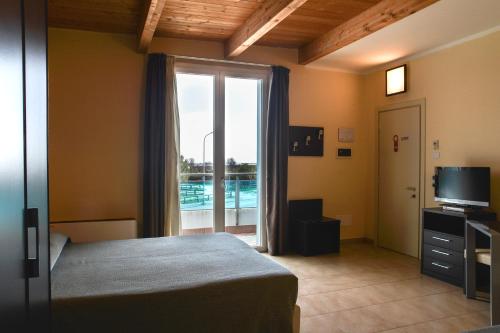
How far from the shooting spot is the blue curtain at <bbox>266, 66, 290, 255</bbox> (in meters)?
4.74

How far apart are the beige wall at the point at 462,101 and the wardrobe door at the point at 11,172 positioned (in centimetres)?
417

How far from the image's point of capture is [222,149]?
468 cm

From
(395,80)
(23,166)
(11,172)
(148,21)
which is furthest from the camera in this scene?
(395,80)

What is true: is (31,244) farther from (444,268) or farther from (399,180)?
(399,180)

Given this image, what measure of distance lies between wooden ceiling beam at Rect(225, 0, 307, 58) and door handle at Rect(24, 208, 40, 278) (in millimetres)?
2597

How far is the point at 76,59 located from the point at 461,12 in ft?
13.2

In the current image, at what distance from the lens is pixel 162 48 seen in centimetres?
435

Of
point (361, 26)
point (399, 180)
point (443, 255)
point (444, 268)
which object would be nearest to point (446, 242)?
point (443, 255)

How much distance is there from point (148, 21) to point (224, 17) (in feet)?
2.75

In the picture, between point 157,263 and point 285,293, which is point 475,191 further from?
point 157,263

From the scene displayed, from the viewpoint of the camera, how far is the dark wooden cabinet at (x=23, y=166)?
36.7 inches

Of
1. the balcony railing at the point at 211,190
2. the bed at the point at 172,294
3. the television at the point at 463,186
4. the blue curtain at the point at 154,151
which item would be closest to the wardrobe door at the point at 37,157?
the bed at the point at 172,294

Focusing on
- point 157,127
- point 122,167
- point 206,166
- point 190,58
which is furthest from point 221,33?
point 122,167

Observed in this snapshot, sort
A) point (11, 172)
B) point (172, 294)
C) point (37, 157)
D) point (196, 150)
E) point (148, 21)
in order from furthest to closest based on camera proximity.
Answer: point (196, 150)
point (148, 21)
point (172, 294)
point (37, 157)
point (11, 172)
